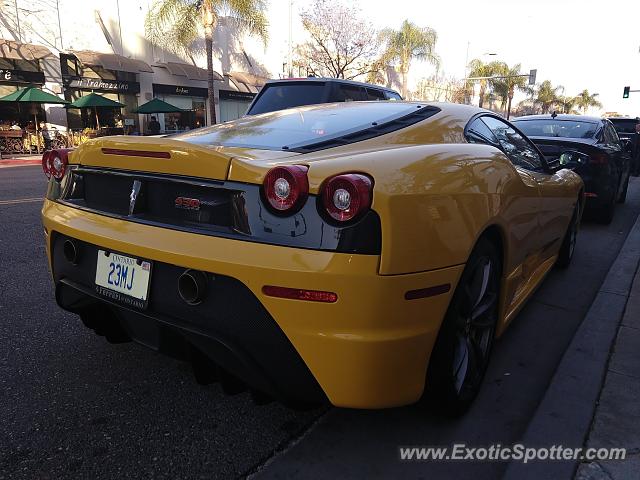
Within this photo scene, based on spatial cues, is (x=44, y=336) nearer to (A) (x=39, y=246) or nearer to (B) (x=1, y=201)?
(A) (x=39, y=246)

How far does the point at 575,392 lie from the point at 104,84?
78.5ft

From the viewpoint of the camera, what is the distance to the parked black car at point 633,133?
39.9ft

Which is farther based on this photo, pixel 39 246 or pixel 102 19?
pixel 102 19

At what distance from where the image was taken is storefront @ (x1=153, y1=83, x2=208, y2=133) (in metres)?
25.4

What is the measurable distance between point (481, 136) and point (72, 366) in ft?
8.64

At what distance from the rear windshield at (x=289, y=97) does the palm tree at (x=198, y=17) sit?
50.9 ft

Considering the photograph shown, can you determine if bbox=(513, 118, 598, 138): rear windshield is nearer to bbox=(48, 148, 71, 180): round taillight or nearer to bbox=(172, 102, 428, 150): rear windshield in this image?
bbox=(172, 102, 428, 150): rear windshield

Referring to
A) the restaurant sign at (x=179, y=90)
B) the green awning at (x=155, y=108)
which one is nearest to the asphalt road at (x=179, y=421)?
the green awning at (x=155, y=108)

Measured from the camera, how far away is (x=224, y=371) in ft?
6.93

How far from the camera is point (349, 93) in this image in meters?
7.88

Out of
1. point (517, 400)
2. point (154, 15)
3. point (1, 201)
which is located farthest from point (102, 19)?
point (517, 400)

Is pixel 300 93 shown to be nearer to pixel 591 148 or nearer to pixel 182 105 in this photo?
pixel 591 148

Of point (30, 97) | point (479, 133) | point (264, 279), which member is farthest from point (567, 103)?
point (264, 279)

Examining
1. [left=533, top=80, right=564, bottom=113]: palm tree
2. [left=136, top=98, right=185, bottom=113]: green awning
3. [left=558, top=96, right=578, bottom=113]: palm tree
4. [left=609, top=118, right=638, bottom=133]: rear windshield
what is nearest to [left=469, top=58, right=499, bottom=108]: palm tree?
[left=533, top=80, right=564, bottom=113]: palm tree
